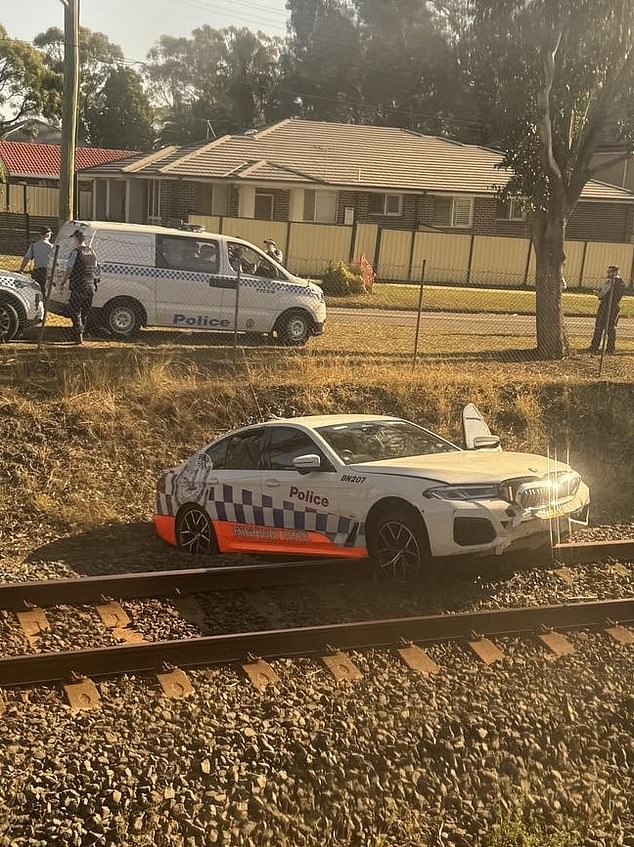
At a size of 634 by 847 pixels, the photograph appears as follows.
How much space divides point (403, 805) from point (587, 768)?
125cm

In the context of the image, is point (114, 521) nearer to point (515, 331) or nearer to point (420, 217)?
point (515, 331)

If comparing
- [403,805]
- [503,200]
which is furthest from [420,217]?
[403,805]

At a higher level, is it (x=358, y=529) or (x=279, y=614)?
(x=358, y=529)

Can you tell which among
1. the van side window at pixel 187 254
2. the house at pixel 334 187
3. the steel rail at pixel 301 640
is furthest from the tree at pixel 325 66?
the steel rail at pixel 301 640

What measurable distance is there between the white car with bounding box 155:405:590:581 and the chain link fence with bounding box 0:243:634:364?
5.45m

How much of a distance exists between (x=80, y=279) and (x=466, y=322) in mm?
10623

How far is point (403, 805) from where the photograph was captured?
552cm

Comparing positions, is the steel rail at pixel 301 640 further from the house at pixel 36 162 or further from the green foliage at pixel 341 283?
the house at pixel 36 162

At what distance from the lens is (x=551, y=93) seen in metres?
17.1

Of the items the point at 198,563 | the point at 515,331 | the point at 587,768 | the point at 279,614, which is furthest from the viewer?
the point at 515,331

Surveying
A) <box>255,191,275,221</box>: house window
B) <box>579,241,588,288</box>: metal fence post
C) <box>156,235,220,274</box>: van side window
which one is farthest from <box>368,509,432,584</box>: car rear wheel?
<box>255,191,275,221</box>: house window

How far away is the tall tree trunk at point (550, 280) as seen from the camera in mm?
17656

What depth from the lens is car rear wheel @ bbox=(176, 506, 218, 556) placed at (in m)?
9.83

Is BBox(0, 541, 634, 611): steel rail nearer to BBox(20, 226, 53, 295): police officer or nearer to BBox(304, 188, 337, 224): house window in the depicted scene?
BBox(20, 226, 53, 295): police officer
